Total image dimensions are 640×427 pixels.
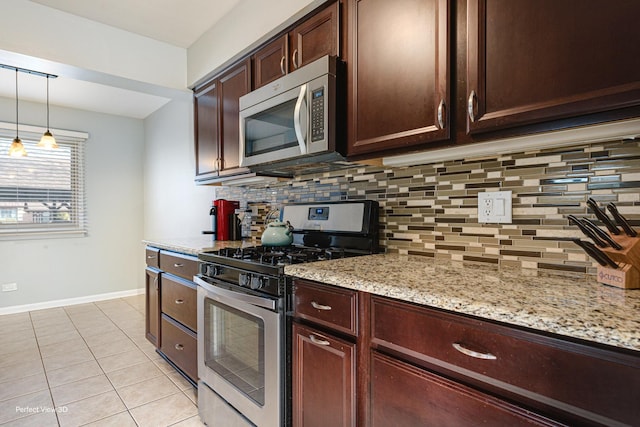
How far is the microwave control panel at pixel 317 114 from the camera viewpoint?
1514 millimetres

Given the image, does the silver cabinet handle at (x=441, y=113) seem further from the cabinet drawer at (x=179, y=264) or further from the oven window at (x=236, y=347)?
the cabinet drawer at (x=179, y=264)

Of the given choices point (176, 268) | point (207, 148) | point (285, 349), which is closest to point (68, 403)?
point (176, 268)

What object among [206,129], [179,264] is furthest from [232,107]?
[179,264]

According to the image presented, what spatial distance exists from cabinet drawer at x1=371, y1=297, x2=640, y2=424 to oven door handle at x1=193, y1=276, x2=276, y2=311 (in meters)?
0.55

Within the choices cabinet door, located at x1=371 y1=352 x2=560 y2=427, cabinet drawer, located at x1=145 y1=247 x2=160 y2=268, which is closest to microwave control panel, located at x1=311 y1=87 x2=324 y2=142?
cabinet door, located at x1=371 y1=352 x2=560 y2=427

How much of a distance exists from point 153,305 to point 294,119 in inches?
77.4

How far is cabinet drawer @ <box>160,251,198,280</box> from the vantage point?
2025mm

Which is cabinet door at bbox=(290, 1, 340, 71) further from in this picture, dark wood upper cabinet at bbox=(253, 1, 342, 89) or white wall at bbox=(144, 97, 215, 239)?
white wall at bbox=(144, 97, 215, 239)

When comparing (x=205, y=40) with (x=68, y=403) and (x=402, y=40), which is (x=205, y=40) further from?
(x=68, y=403)

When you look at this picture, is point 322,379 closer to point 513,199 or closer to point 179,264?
point 513,199

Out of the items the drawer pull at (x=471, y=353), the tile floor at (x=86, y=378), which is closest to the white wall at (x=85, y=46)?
the tile floor at (x=86, y=378)

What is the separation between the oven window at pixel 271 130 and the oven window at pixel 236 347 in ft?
2.89

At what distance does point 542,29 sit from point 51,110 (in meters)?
5.06

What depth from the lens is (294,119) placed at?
5.27ft
